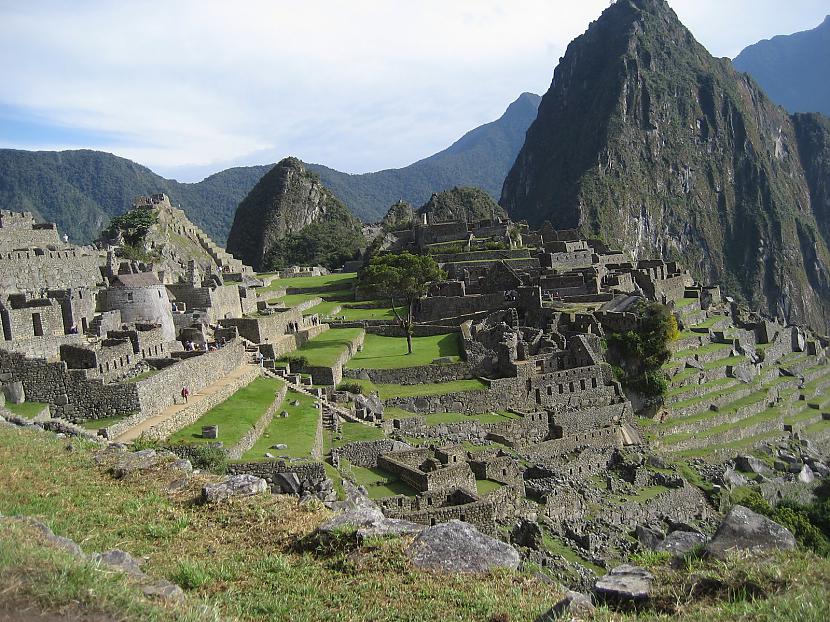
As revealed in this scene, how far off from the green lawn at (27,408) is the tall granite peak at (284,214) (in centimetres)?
8581

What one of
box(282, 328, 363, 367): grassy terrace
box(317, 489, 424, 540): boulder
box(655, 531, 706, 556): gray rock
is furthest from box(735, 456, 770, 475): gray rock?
box(317, 489, 424, 540): boulder

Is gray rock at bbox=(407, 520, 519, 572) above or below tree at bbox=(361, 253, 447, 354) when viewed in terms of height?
below

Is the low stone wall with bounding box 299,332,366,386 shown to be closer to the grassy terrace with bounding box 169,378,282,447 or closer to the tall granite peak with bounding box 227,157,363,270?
the grassy terrace with bounding box 169,378,282,447

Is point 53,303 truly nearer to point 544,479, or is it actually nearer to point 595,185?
point 544,479

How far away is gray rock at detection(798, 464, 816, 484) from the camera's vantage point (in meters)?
32.5

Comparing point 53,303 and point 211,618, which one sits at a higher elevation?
point 53,303

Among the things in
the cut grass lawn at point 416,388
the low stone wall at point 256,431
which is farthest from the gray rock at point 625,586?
the cut grass lawn at point 416,388

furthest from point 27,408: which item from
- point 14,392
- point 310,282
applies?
point 310,282

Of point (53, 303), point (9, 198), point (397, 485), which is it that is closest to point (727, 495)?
point (397, 485)

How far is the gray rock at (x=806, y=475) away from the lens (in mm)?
32531

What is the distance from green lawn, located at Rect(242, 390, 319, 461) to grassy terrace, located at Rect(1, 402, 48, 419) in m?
3.86

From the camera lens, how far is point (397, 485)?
63.2ft

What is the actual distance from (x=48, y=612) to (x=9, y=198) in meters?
107

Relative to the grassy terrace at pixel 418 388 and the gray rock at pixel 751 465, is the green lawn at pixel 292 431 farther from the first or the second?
the gray rock at pixel 751 465
